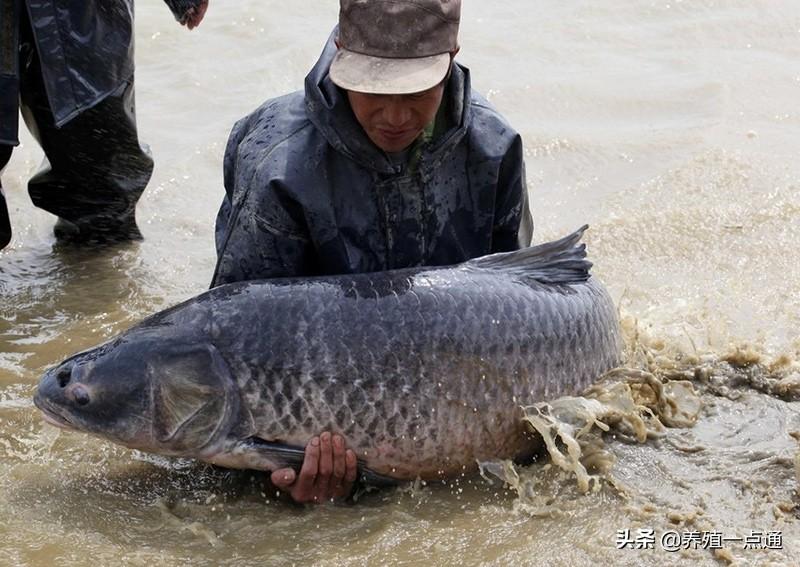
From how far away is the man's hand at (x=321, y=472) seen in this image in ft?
12.2

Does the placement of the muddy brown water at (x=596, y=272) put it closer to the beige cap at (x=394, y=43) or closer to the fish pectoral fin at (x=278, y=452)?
the fish pectoral fin at (x=278, y=452)

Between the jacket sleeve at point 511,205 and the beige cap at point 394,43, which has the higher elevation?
the beige cap at point 394,43

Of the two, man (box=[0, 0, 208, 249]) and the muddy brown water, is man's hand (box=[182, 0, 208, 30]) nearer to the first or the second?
man (box=[0, 0, 208, 249])

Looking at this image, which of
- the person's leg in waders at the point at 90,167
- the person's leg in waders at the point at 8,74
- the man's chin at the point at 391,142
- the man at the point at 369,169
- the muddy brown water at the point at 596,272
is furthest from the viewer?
the person's leg in waders at the point at 90,167

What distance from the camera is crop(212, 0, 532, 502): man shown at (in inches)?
150

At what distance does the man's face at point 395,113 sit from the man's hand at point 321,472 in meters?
0.97

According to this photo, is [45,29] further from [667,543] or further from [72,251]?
[667,543]

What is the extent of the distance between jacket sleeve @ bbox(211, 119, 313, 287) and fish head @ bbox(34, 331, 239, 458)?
0.45 m

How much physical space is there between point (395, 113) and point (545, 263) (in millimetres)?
743

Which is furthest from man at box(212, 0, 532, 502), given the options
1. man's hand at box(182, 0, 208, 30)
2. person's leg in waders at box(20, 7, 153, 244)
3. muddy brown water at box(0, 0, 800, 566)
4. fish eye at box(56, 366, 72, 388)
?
person's leg in waders at box(20, 7, 153, 244)

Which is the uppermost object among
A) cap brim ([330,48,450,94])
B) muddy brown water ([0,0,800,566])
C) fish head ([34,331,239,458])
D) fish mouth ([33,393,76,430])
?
cap brim ([330,48,450,94])

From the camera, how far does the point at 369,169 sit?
13.5ft

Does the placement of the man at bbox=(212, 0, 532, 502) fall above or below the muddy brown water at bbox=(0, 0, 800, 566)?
above

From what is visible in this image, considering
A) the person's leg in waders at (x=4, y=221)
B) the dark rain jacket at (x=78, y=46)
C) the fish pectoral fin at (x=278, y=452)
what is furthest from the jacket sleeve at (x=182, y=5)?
the fish pectoral fin at (x=278, y=452)
